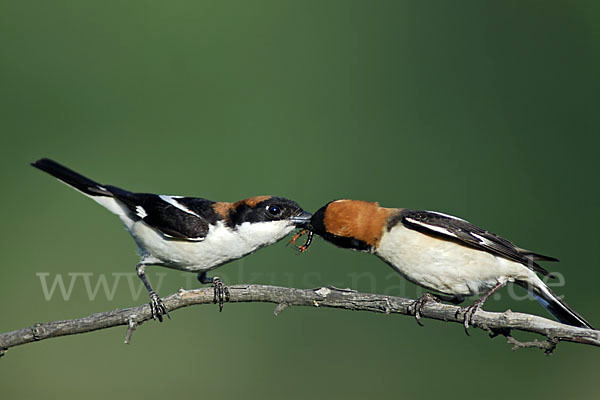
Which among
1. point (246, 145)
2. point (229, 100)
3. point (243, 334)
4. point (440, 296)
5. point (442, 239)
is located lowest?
point (243, 334)

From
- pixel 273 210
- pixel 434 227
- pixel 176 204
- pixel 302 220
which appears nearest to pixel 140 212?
pixel 176 204

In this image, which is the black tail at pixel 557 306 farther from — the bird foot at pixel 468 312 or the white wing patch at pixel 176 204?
the white wing patch at pixel 176 204

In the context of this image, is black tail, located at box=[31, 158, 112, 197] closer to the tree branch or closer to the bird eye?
the bird eye

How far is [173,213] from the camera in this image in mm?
5871

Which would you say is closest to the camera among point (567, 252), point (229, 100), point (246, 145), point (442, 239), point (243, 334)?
point (442, 239)

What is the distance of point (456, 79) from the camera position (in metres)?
12.2

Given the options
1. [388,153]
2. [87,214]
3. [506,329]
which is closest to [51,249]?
[87,214]

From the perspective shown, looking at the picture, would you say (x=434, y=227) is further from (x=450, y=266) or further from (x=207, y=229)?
(x=207, y=229)

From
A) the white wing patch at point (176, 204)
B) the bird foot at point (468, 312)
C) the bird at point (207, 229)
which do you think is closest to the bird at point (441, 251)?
the bird foot at point (468, 312)

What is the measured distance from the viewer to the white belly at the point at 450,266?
Result: 5023mm

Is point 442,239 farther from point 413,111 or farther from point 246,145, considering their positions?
point 413,111

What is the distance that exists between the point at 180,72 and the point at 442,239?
28.0 feet

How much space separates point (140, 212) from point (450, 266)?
314 cm

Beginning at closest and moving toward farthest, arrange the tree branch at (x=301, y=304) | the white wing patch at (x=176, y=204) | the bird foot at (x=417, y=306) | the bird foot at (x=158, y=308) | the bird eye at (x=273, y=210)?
the tree branch at (x=301, y=304), the bird foot at (x=417, y=306), the bird foot at (x=158, y=308), the bird eye at (x=273, y=210), the white wing patch at (x=176, y=204)
